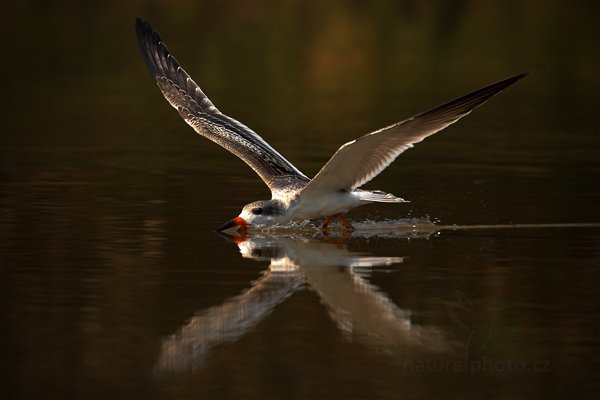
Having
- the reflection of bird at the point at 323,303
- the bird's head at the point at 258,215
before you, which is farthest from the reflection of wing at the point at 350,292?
the bird's head at the point at 258,215

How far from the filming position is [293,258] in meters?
11.1

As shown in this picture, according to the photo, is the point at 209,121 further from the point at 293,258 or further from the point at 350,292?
the point at 350,292

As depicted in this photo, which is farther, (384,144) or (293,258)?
(384,144)

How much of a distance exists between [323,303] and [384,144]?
237cm

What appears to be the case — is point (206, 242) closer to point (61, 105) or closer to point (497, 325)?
point (497, 325)

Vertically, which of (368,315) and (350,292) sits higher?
(350,292)

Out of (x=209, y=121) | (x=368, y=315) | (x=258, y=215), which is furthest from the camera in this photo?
(x=209, y=121)

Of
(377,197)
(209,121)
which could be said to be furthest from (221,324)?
(209,121)

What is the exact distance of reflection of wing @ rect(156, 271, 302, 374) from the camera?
8.02 metres

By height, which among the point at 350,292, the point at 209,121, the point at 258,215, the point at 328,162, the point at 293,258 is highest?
the point at 209,121

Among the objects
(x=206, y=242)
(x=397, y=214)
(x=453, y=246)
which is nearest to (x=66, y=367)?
(x=206, y=242)

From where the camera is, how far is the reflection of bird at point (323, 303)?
832 cm

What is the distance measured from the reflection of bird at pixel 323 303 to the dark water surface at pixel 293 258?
0.02m

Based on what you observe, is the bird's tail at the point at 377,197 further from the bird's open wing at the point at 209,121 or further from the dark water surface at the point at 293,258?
the bird's open wing at the point at 209,121
